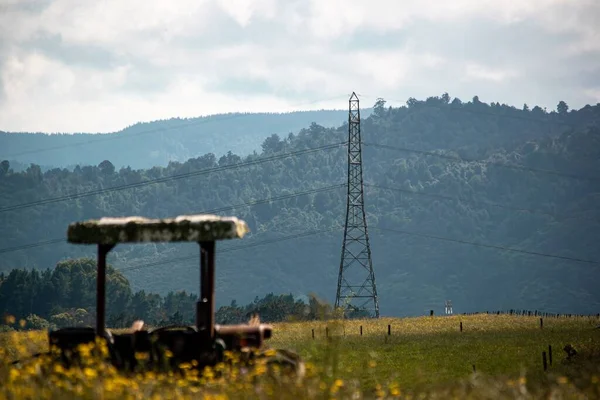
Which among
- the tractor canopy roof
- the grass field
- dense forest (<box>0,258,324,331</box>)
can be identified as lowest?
dense forest (<box>0,258,324,331</box>)

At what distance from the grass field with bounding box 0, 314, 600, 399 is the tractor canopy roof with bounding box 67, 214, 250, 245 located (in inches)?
98.4

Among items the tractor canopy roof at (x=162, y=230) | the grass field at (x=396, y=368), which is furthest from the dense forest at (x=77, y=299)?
the tractor canopy roof at (x=162, y=230)

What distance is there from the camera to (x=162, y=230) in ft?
65.7

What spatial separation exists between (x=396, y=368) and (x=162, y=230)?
19.7 meters

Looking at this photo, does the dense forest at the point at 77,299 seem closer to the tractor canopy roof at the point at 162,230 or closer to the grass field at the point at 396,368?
the grass field at the point at 396,368

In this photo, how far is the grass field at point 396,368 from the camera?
611 inches

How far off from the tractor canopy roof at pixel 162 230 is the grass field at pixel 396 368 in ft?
8.20

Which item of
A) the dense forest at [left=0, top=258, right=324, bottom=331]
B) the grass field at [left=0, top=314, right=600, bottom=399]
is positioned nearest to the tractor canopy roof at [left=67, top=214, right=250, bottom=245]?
the grass field at [left=0, top=314, right=600, bottom=399]

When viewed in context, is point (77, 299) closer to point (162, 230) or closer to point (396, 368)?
point (396, 368)

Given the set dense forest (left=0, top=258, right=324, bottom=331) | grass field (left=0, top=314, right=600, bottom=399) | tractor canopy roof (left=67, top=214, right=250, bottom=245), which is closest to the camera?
grass field (left=0, top=314, right=600, bottom=399)

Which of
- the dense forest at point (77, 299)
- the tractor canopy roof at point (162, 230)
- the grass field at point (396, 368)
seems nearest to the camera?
the grass field at point (396, 368)

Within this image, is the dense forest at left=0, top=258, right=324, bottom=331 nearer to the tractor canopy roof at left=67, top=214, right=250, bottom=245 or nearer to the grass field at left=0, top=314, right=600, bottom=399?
the grass field at left=0, top=314, right=600, bottom=399

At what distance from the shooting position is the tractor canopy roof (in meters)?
19.9

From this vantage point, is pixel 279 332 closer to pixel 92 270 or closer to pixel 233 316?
pixel 233 316
